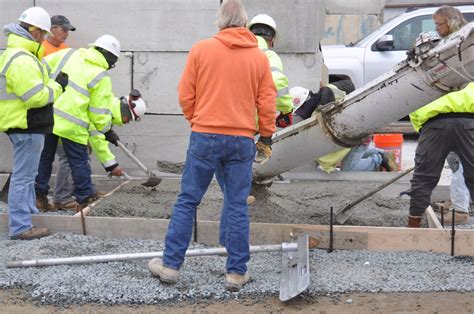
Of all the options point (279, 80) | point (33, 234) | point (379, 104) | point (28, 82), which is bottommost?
point (33, 234)

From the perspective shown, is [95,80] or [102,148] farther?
[102,148]

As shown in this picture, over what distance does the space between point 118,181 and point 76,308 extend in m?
3.44

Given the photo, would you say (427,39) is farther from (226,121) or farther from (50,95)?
(50,95)

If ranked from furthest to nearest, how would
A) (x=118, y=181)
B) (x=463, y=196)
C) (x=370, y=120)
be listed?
(x=118, y=181) < (x=463, y=196) < (x=370, y=120)

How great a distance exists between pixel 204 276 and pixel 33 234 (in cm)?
168

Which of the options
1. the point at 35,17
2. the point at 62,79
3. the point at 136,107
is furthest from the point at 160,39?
the point at 35,17

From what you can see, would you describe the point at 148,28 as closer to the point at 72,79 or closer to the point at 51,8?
the point at 51,8

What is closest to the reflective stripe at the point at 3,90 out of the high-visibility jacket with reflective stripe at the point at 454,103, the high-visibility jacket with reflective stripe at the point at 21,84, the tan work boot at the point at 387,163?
Answer: the high-visibility jacket with reflective stripe at the point at 21,84

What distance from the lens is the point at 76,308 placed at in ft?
15.7

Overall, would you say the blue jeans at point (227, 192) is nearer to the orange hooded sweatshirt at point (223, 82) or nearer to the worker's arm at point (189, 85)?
the orange hooded sweatshirt at point (223, 82)

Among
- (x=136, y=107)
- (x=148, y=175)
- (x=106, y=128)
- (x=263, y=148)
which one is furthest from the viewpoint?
(x=148, y=175)

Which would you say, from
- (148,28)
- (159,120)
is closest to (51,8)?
(148,28)

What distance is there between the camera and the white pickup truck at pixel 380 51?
12133mm

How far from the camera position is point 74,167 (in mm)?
7008
